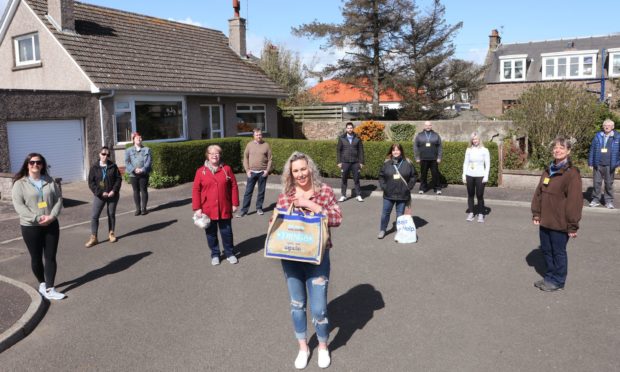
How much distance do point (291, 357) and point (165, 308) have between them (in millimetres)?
1918

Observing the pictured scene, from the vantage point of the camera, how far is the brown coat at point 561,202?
5.83 metres

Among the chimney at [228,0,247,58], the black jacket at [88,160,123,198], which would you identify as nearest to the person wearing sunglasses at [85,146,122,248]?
the black jacket at [88,160,123,198]

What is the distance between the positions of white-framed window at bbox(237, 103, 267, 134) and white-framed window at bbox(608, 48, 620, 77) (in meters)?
26.1

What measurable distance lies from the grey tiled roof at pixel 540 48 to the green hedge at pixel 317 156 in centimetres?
2669

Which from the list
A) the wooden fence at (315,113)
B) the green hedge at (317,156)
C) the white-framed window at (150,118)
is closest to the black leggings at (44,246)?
the green hedge at (317,156)

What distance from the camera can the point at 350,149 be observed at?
1218 centimetres

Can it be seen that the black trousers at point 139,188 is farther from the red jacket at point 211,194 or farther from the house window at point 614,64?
the house window at point 614,64

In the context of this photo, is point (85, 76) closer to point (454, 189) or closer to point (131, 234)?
point (131, 234)

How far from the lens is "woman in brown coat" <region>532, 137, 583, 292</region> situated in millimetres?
5863

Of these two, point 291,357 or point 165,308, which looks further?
point 165,308

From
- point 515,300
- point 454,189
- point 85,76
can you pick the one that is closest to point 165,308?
point 515,300

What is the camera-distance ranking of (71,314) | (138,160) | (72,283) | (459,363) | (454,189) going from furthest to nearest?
(454,189) < (138,160) < (72,283) < (71,314) < (459,363)

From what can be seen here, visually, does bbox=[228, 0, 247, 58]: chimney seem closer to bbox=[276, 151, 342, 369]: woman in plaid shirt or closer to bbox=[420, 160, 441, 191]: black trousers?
bbox=[420, 160, 441, 191]: black trousers

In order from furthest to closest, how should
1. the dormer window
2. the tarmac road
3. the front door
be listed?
the dormer window < the front door < the tarmac road
